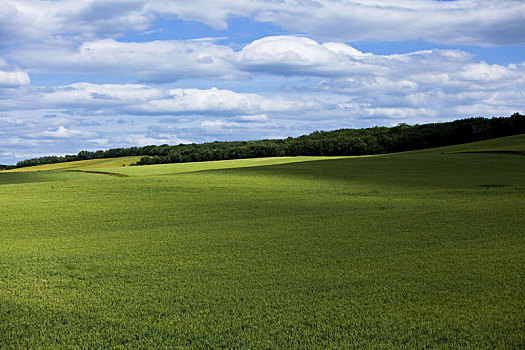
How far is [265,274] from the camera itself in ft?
27.5

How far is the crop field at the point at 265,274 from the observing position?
609cm

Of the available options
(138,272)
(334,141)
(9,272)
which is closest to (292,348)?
(138,272)

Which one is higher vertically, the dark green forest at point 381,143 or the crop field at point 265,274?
the dark green forest at point 381,143

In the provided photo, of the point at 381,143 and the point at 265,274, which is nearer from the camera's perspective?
the point at 265,274

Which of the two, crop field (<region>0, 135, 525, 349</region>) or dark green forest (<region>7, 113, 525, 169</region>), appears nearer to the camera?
crop field (<region>0, 135, 525, 349</region>)

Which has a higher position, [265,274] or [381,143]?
[381,143]

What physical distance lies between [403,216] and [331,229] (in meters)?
3.17

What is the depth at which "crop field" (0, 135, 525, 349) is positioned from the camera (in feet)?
20.0

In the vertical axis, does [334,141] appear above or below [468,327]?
above

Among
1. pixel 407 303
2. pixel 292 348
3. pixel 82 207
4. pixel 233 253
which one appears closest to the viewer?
pixel 292 348

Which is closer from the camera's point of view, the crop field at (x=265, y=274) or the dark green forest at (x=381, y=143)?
the crop field at (x=265, y=274)

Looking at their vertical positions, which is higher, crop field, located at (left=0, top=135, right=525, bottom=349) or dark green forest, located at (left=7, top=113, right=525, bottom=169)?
dark green forest, located at (left=7, top=113, right=525, bottom=169)

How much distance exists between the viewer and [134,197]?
20625mm

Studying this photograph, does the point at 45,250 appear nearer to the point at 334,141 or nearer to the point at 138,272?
the point at 138,272
